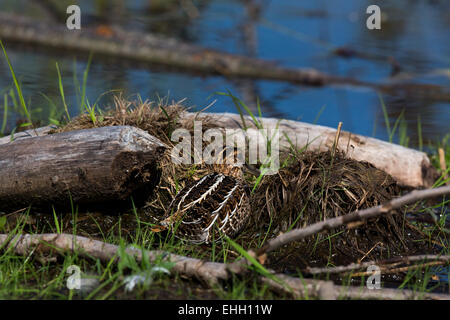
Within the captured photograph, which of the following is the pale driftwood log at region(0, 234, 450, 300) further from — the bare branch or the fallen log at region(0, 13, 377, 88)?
the fallen log at region(0, 13, 377, 88)

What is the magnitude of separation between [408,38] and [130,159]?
9.93 meters

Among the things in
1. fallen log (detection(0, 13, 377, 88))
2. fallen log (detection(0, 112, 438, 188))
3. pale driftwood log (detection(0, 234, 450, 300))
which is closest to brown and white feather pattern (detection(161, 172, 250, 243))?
pale driftwood log (detection(0, 234, 450, 300))

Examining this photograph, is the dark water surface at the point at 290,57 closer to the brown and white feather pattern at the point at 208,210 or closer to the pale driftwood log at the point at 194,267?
the brown and white feather pattern at the point at 208,210

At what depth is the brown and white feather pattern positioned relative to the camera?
13.0ft

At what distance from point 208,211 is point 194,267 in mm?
757

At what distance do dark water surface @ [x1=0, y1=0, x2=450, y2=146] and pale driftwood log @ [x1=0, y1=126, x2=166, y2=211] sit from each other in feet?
6.93

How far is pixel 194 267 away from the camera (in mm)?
3328

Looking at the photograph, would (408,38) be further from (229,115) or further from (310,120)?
(229,115)

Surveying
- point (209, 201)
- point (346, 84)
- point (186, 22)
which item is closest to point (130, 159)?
point (209, 201)

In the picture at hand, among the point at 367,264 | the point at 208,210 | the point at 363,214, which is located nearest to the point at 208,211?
the point at 208,210

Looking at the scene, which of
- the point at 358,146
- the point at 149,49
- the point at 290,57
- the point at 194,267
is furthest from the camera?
the point at 290,57

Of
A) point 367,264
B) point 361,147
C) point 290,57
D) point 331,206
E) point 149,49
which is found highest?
point 149,49

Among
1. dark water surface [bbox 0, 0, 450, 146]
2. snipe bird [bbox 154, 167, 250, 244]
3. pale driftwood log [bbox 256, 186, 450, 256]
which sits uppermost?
dark water surface [bbox 0, 0, 450, 146]

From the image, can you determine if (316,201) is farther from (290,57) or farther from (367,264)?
(290,57)
